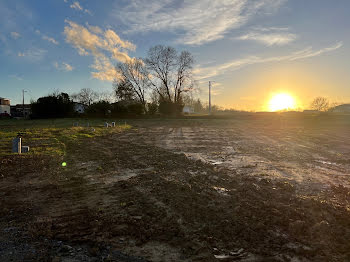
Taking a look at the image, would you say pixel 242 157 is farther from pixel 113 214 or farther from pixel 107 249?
pixel 107 249

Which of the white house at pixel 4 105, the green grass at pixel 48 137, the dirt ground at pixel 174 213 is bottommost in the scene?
the dirt ground at pixel 174 213

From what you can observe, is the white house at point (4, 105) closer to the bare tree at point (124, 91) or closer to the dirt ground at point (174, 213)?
the bare tree at point (124, 91)

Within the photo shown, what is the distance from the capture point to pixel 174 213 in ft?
14.2

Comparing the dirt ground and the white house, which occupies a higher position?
the white house

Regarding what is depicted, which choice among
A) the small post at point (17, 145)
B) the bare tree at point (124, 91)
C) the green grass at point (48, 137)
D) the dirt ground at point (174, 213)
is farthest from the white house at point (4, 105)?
the dirt ground at point (174, 213)

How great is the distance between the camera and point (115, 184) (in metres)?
6.15

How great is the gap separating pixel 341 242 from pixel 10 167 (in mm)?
9129

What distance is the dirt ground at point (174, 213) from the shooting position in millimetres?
3213

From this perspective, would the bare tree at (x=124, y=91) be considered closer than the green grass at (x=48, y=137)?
No

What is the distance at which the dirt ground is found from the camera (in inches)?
126

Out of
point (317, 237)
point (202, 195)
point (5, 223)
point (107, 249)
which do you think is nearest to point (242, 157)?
point (202, 195)

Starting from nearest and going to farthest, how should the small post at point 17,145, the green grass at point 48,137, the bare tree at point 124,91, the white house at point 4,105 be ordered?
1. the small post at point 17,145
2. the green grass at point 48,137
3. the bare tree at point 124,91
4. the white house at point 4,105

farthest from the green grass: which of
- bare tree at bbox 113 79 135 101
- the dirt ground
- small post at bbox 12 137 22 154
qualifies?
bare tree at bbox 113 79 135 101

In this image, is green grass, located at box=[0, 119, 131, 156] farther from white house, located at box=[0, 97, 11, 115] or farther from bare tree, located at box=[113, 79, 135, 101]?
white house, located at box=[0, 97, 11, 115]
